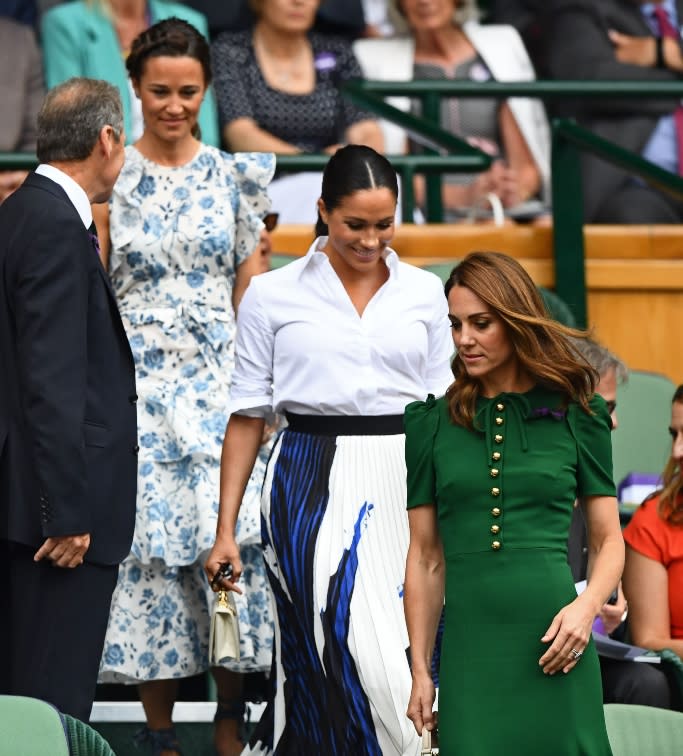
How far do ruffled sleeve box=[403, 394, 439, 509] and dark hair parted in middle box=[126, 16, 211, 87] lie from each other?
6.43ft

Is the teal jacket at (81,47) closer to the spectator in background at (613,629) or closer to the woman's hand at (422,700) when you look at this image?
the spectator in background at (613,629)

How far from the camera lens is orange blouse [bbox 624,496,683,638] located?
5.41 metres

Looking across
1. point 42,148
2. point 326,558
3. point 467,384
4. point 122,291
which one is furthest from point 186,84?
point 467,384

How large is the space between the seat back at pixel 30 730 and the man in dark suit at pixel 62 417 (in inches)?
31.5

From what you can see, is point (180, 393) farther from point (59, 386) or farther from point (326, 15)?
point (326, 15)

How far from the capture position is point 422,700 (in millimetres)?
3727

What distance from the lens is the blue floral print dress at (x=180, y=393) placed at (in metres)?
5.35

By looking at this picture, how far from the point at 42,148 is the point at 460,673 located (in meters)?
1.70

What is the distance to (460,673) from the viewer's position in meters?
3.68

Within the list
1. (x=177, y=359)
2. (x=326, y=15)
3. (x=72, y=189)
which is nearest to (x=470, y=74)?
(x=326, y=15)

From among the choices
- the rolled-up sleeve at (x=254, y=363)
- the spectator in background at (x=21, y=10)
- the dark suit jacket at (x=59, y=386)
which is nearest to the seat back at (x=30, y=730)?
the dark suit jacket at (x=59, y=386)

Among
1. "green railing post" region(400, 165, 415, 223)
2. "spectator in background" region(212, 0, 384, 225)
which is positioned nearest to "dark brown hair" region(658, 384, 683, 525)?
"green railing post" region(400, 165, 415, 223)

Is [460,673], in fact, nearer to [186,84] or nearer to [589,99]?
[186,84]

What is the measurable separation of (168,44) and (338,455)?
1.47 m
